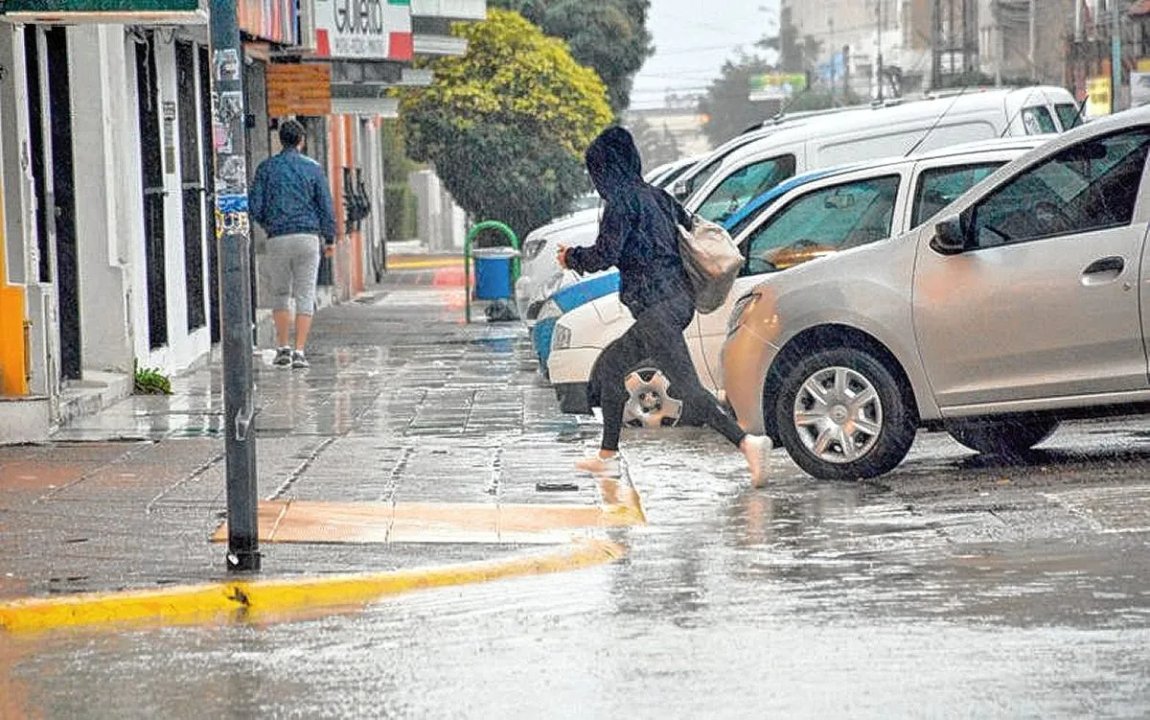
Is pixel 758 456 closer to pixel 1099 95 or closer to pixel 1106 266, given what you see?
pixel 1106 266

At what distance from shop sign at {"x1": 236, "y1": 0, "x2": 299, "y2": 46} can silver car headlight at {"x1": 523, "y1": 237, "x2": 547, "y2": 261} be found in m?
2.95

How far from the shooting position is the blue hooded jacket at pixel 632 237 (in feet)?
39.9

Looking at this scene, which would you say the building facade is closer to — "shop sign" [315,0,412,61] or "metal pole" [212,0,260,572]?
"metal pole" [212,0,260,572]

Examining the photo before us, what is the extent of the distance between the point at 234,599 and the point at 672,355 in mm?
3787

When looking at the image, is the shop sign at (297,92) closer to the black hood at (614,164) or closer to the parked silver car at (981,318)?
the black hood at (614,164)

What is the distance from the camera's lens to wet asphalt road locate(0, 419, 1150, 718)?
6.97 meters

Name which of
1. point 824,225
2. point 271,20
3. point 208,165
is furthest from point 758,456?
point 208,165

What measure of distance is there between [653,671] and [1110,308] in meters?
4.82

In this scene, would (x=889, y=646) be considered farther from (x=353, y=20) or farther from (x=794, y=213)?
(x=353, y=20)

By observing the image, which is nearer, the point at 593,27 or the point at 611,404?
the point at 611,404

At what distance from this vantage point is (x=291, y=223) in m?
19.8

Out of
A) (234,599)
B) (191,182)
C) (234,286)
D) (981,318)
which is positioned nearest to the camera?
(234,599)

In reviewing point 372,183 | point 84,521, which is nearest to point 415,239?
point 372,183

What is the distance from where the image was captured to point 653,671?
24.3 feet
